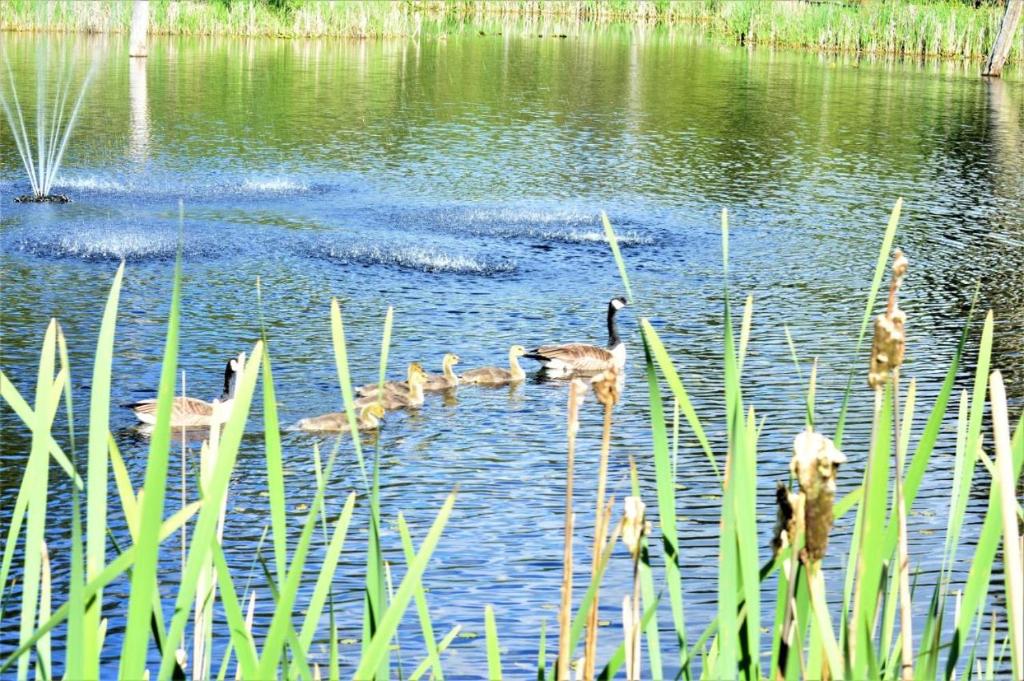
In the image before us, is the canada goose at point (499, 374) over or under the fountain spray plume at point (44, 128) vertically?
under

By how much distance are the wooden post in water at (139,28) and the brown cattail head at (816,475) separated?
33.1 metres

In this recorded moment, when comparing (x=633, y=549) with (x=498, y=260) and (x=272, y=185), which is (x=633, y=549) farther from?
(x=272, y=185)

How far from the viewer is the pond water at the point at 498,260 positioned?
824cm

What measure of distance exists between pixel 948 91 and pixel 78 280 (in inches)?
997

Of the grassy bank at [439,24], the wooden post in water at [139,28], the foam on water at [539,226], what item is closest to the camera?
the foam on water at [539,226]

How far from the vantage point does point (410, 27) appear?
45375mm

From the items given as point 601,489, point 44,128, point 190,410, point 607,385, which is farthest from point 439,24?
point 607,385

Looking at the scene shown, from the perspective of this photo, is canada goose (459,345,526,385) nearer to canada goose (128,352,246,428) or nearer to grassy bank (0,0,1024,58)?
canada goose (128,352,246,428)

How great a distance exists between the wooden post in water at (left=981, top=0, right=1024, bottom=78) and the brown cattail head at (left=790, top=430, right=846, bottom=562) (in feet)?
125

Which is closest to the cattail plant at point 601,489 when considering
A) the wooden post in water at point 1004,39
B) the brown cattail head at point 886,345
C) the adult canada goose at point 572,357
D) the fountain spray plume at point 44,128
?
the brown cattail head at point 886,345

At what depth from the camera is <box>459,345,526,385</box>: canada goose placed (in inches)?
431

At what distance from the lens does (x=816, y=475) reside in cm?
155

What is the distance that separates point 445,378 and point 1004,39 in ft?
100

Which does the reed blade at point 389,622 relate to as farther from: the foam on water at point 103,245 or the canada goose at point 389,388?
the foam on water at point 103,245
